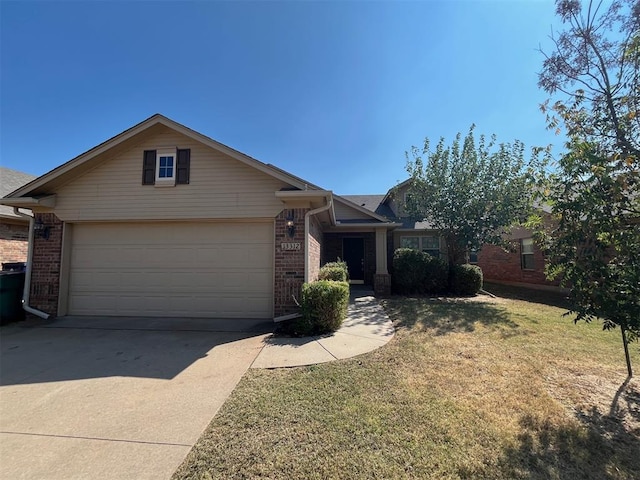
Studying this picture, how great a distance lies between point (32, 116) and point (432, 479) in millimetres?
15243

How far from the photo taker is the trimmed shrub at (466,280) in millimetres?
12211

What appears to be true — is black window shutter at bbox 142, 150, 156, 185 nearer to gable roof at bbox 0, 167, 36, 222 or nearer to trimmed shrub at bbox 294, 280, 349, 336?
trimmed shrub at bbox 294, 280, 349, 336

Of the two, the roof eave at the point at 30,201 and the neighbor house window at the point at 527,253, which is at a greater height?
the roof eave at the point at 30,201

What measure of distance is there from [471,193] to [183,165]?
11.0m

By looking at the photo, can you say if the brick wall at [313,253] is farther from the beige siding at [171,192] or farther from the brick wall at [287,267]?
the beige siding at [171,192]

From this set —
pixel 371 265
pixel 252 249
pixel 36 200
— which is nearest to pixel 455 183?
pixel 371 265

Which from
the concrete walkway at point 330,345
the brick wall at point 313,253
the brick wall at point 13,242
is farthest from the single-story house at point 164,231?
the brick wall at point 13,242

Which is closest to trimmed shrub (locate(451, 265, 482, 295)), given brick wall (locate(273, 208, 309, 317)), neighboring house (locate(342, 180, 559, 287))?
neighboring house (locate(342, 180, 559, 287))

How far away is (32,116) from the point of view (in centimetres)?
1035

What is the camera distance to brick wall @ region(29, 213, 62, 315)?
7551 mm

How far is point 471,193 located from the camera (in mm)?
12156

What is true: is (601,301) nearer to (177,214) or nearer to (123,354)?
(123,354)

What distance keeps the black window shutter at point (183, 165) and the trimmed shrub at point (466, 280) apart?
11.0 m

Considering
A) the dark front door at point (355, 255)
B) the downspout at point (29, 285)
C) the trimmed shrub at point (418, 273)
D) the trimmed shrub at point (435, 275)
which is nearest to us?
the downspout at point (29, 285)
